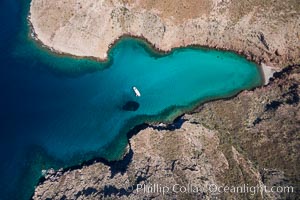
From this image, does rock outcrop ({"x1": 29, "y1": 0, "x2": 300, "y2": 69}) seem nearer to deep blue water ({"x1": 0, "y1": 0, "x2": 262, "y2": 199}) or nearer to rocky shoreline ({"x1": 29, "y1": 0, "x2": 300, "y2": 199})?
rocky shoreline ({"x1": 29, "y1": 0, "x2": 300, "y2": 199})

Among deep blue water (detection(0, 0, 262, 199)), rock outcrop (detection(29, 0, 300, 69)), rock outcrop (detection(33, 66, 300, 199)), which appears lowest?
rock outcrop (detection(33, 66, 300, 199))

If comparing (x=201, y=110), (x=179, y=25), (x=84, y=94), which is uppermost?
(x=179, y=25)

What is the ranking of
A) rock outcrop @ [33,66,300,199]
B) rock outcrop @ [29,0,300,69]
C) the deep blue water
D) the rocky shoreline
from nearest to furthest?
rock outcrop @ [33,66,300,199]
the rocky shoreline
the deep blue water
rock outcrop @ [29,0,300,69]

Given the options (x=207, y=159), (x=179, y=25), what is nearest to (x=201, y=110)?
(x=207, y=159)

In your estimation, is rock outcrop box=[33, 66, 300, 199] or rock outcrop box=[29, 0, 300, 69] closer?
rock outcrop box=[33, 66, 300, 199]

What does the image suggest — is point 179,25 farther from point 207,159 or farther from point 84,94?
point 207,159

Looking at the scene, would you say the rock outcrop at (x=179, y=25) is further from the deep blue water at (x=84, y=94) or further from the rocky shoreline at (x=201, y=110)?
the deep blue water at (x=84, y=94)

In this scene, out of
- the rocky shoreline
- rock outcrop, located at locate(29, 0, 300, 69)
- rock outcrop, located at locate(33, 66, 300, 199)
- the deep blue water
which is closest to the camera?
rock outcrop, located at locate(33, 66, 300, 199)

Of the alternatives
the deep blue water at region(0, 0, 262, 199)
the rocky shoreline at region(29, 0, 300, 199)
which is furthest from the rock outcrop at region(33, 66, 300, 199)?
the deep blue water at region(0, 0, 262, 199)

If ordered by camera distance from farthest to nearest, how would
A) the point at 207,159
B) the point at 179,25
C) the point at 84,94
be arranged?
the point at 179,25, the point at 84,94, the point at 207,159

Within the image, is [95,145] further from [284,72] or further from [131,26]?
[284,72]
